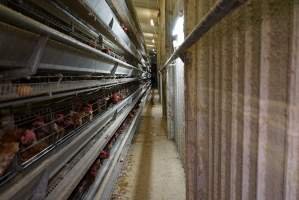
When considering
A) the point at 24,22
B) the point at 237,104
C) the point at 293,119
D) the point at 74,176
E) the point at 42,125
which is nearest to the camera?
the point at 293,119

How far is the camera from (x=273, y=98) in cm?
69

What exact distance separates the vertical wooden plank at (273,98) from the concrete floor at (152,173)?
1.72 m

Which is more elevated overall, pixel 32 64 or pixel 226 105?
pixel 32 64

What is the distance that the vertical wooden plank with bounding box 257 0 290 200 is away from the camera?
65cm

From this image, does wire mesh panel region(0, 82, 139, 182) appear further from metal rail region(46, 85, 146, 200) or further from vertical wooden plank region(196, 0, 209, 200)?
vertical wooden plank region(196, 0, 209, 200)

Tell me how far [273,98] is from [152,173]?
238 centimetres

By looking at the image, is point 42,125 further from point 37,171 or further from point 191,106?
point 191,106

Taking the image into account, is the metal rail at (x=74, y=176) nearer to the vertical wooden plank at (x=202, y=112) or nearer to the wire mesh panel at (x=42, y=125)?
the wire mesh panel at (x=42, y=125)

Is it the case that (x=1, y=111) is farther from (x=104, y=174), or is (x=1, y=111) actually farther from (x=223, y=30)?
(x=104, y=174)

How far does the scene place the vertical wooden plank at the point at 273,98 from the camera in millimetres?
646

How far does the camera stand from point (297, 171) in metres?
0.61

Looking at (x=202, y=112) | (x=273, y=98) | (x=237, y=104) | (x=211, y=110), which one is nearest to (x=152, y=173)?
(x=202, y=112)

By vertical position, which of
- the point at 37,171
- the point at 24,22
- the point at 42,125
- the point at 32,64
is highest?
the point at 24,22

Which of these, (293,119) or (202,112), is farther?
(202,112)
